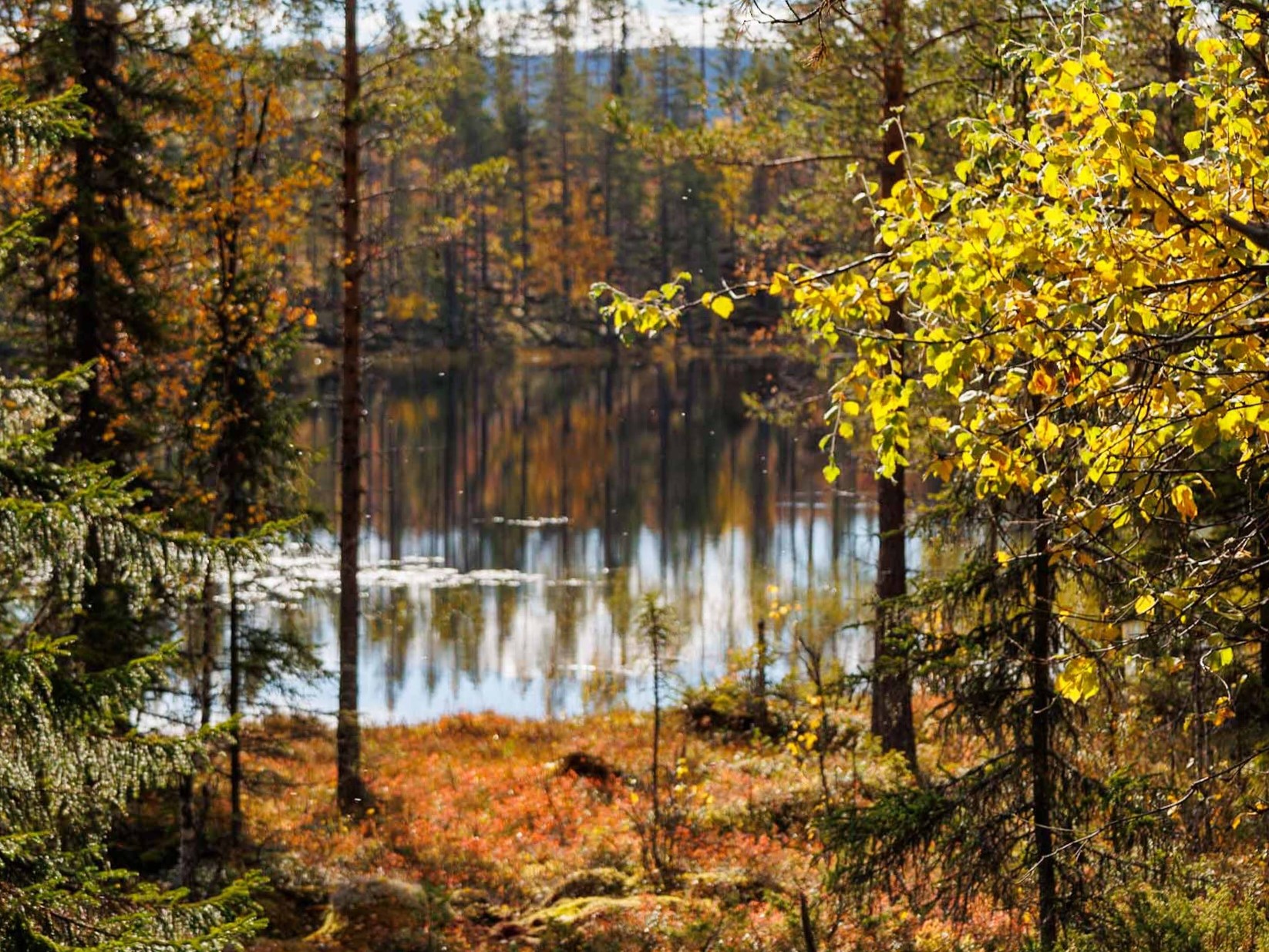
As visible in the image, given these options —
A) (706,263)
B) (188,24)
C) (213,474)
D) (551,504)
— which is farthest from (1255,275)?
(706,263)

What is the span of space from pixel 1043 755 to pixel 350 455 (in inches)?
366

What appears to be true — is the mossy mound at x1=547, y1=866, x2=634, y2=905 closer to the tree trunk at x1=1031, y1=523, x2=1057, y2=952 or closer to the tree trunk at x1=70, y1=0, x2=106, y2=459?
the tree trunk at x1=1031, y1=523, x2=1057, y2=952

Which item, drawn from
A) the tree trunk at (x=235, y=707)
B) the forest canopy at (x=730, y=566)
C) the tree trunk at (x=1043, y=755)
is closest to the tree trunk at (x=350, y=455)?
the forest canopy at (x=730, y=566)

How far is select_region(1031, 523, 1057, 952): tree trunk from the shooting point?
741cm

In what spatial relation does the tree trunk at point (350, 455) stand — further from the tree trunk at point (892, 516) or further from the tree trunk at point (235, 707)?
the tree trunk at point (892, 516)

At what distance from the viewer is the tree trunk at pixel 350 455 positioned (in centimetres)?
1470

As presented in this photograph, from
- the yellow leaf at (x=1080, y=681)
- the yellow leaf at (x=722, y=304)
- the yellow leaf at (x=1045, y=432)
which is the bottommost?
the yellow leaf at (x=1080, y=681)

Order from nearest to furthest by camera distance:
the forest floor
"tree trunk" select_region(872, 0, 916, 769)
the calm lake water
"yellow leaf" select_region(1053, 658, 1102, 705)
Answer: "yellow leaf" select_region(1053, 658, 1102, 705), the forest floor, "tree trunk" select_region(872, 0, 916, 769), the calm lake water

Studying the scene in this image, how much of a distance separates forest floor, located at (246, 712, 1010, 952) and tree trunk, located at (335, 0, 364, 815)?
0.57 meters

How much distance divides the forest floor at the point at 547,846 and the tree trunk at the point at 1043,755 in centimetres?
138

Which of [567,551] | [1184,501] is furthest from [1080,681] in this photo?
[567,551]

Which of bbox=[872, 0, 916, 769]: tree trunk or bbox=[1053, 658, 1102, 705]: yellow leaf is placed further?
bbox=[872, 0, 916, 769]: tree trunk

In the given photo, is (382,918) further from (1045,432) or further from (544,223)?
(544,223)

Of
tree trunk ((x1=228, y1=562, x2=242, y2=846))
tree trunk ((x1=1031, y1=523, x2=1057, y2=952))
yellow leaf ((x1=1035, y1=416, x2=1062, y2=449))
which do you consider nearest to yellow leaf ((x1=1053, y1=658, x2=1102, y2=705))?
yellow leaf ((x1=1035, y1=416, x2=1062, y2=449))
